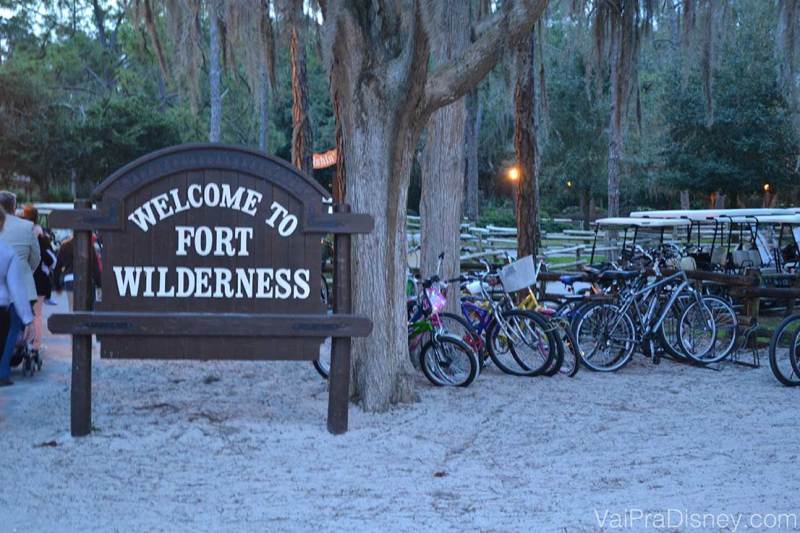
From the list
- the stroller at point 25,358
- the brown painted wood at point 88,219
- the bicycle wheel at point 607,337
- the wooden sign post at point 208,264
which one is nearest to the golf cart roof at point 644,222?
the bicycle wheel at point 607,337

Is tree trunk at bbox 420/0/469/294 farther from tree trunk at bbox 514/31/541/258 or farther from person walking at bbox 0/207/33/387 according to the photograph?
person walking at bbox 0/207/33/387

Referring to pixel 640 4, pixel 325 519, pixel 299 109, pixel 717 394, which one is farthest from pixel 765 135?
pixel 325 519

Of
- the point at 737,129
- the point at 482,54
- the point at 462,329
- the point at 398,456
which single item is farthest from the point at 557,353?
the point at 737,129

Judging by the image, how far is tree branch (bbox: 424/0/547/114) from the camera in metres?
7.85

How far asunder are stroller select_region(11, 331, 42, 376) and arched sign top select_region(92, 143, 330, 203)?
122 inches

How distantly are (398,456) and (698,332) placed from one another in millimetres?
5497

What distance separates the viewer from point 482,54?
7887 mm

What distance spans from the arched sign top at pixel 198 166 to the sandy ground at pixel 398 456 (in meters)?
1.83

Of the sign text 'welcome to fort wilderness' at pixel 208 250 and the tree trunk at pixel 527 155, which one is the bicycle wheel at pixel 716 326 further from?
the sign text 'welcome to fort wilderness' at pixel 208 250

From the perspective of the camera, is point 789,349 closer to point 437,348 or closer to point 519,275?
point 519,275

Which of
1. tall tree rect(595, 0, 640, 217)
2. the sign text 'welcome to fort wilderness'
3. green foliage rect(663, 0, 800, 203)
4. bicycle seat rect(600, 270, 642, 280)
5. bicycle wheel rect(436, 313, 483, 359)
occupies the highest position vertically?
green foliage rect(663, 0, 800, 203)

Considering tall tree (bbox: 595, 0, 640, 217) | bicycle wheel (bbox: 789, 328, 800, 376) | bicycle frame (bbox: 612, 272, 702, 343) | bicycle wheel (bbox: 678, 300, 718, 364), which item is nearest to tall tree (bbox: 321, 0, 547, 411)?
bicycle frame (bbox: 612, 272, 702, 343)

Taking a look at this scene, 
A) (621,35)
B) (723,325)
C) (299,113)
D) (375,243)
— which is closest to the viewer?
(375,243)

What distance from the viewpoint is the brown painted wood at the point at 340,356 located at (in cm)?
737
